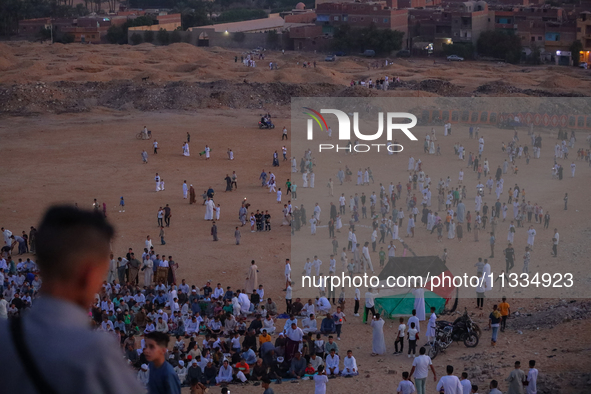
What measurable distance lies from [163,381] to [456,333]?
13.0 m

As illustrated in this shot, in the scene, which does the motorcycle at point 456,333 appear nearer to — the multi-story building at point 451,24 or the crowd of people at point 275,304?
the crowd of people at point 275,304

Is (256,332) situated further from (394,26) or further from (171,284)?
(394,26)

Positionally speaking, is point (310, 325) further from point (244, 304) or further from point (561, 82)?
point (561, 82)

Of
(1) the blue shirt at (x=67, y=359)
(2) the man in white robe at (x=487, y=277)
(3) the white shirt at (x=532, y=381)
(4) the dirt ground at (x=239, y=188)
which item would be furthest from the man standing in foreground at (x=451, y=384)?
(1) the blue shirt at (x=67, y=359)

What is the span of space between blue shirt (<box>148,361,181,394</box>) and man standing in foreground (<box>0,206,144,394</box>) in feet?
3.93

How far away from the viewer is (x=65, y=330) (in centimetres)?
150

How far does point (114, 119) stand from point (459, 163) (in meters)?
21.4

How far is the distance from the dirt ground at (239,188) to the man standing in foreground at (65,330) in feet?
7.65

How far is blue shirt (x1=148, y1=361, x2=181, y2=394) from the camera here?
278 centimetres

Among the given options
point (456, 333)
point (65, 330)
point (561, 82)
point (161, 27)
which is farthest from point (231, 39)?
point (65, 330)

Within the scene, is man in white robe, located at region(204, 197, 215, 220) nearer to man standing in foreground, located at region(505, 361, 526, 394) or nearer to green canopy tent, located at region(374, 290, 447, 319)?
green canopy tent, located at region(374, 290, 447, 319)

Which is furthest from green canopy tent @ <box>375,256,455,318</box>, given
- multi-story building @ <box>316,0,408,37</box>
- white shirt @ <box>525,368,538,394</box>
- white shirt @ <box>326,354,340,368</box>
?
multi-story building @ <box>316,0,408,37</box>

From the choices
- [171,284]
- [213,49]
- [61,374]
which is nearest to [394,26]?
[213,49]
